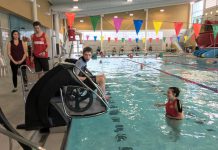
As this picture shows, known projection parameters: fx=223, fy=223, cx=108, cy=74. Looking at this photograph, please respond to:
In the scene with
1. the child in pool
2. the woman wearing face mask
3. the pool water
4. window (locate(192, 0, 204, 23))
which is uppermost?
window (locate(192, 0, 204, 23))

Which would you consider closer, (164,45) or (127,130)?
(127,130)

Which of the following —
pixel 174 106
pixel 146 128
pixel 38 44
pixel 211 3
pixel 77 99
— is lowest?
pixel 146 128

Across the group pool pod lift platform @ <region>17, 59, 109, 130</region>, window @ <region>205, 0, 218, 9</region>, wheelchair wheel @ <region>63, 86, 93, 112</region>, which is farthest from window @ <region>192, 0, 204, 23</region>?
pool pod lift platform @ <region>17, 59, 109, 130</region>

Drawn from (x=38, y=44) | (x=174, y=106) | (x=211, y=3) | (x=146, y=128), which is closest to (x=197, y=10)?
(x=211, y=3)

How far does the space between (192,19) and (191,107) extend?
26.1 m

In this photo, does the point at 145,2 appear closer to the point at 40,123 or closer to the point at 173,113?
the point at 173,113

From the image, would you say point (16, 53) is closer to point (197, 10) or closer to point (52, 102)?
point (52, 102)

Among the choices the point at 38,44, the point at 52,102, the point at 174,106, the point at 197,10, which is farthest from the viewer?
the point at 197,10

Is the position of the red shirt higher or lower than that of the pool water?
higher

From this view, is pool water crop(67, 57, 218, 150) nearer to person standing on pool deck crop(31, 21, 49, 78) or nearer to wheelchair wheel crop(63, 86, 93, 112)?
wheelchair wheel crop(63, 86, 93, 112)

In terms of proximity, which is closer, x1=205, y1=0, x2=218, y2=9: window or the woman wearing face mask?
the woman wearing face mask

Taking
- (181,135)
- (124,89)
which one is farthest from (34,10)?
(181,135)

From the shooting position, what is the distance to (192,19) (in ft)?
90.8

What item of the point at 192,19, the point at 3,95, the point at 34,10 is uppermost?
the point at 192,19
